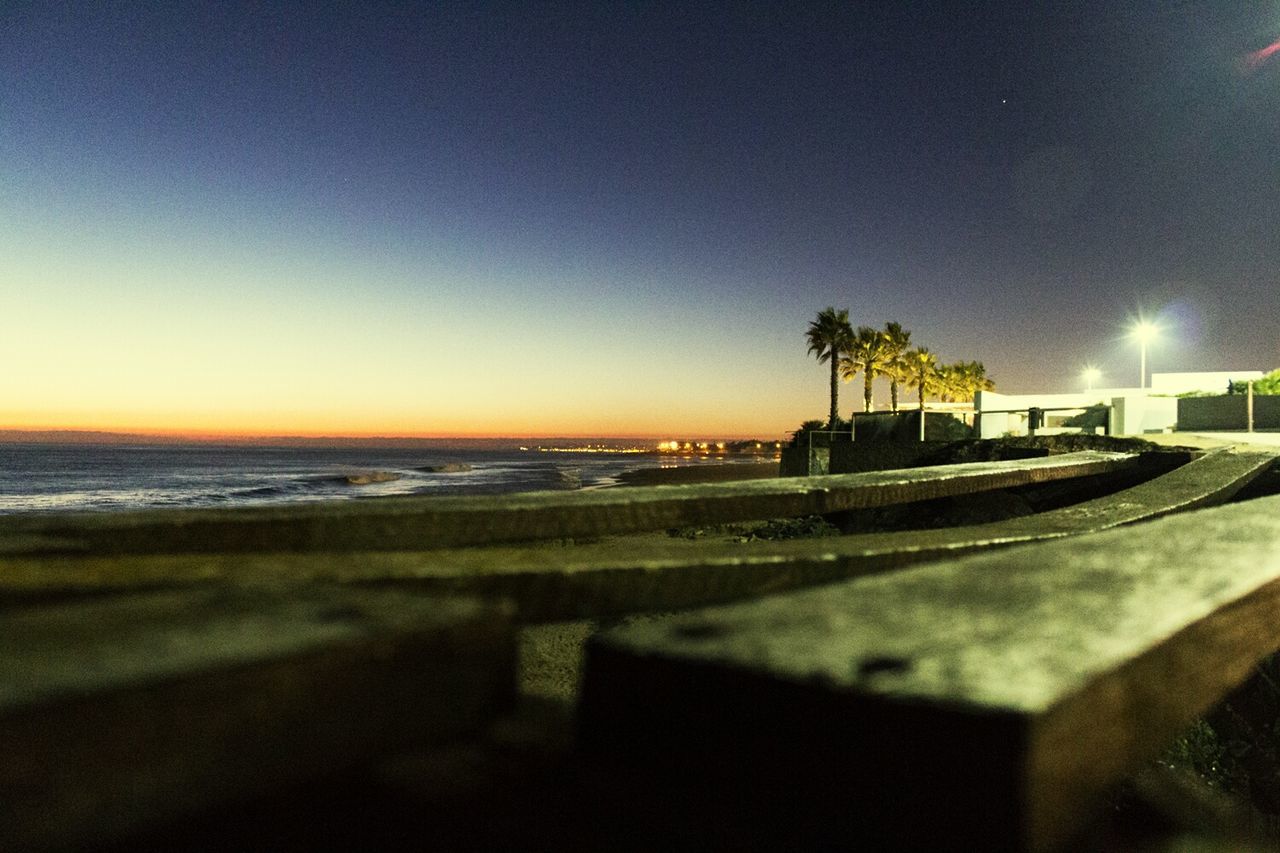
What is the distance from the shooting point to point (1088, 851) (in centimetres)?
76

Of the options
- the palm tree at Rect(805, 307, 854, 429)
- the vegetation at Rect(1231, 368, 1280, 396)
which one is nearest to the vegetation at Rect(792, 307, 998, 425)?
the palm tree at Rect(805, 307, 854, 429)

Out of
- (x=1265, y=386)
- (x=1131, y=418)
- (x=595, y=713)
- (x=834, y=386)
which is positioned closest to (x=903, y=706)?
(x=595, y=713)

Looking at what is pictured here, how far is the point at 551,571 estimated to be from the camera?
1403mm

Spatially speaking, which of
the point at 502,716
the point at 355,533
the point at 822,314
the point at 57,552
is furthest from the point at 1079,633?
the point at 822,314

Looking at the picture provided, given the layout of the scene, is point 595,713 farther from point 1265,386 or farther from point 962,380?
point 962,380

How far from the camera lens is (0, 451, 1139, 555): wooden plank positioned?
5.95ft

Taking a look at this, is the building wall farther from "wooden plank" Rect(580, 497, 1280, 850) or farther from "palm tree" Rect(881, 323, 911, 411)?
"wooden plank" Rect(580, 497, 1280, 850)

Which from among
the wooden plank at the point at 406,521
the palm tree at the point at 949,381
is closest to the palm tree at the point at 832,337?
the palm tree at the point at 949,381

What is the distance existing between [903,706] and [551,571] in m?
0.83

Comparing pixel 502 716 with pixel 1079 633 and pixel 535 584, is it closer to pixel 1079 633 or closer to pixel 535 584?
pixel 535 584

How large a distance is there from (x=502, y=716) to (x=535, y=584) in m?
0.45

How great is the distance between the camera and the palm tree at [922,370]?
7394 centimetres

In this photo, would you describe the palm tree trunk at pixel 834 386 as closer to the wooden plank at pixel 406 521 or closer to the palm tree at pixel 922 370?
the palm tree at pixel 922 370

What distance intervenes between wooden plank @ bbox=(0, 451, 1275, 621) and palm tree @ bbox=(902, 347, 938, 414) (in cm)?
7437
